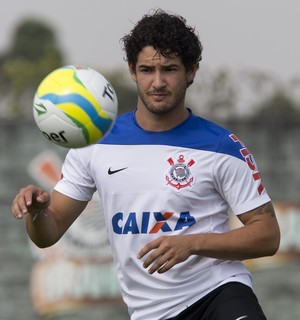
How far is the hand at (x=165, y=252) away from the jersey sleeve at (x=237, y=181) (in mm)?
595

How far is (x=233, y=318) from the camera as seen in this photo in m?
6.09

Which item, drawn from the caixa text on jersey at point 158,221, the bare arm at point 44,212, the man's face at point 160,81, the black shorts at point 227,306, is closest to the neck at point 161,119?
the man's face at point 160,81

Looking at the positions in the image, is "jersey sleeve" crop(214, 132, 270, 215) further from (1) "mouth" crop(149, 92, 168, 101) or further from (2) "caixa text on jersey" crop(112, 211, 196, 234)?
(1) "mouth" crop(149, 92, 168, 101)

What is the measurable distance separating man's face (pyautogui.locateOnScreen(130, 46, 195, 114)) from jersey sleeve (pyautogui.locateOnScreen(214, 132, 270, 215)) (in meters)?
0.43

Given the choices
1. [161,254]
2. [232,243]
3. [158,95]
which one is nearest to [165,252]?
[161,254]

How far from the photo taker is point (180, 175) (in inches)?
249

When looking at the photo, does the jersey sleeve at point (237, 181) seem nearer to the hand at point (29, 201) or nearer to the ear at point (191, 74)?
the ear at point (191, 74)

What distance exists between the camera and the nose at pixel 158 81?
20.2ft

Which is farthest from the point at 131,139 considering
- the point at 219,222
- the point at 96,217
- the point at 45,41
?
the point at 45,41

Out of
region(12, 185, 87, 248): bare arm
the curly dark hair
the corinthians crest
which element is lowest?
region(12, 185, 87, 248): bare arm

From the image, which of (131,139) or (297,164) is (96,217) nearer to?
(297,164)

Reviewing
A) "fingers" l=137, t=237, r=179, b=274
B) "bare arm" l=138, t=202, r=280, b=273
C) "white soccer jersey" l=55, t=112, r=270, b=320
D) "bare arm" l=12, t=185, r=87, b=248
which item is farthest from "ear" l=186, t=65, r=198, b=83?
"fingers" l=137, t=237, r=179, b=274

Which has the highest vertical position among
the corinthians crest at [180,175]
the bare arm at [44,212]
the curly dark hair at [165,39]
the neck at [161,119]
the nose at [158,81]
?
the curly dark hair at [165,39]

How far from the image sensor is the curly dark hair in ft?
20.8
